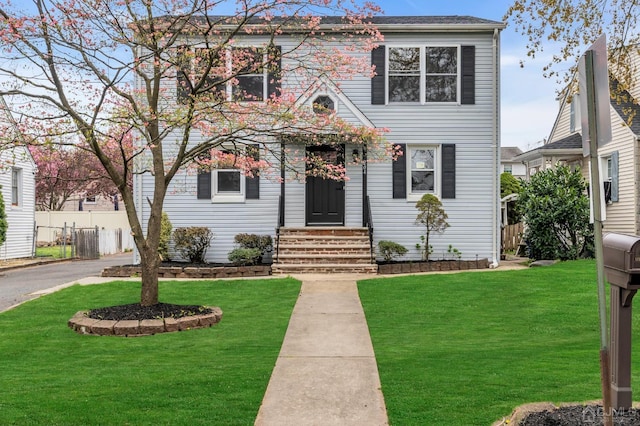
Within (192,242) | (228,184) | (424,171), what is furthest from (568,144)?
(192,242)

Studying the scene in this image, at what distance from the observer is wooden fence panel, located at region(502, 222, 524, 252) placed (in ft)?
65.2

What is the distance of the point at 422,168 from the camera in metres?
15.5

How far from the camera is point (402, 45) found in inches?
603

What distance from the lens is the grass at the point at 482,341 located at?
178 inches

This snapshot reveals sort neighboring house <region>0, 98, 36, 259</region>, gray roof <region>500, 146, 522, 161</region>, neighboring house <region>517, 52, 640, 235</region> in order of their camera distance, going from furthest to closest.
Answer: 1. gray roof <region>500, 146, 522, 161</region>
2. neighboring house <region>0, 98, 36, 259</region>
3. neighboring house <region>517, 52, 640, 235</region>

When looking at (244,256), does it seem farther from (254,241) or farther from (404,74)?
(404,74)

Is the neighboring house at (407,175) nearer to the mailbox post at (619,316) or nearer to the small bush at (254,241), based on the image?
the small bush at (254,241)

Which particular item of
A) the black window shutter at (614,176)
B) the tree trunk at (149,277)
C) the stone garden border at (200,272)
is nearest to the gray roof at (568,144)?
the black window shutter at (614,176)

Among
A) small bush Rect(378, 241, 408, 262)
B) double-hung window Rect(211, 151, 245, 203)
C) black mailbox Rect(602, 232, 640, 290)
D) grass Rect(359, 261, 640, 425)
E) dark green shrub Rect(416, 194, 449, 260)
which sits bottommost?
grass Rect(359, 261, 640, 425)

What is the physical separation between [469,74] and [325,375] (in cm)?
1170

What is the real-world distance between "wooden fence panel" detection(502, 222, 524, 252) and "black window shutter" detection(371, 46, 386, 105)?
7.54 m

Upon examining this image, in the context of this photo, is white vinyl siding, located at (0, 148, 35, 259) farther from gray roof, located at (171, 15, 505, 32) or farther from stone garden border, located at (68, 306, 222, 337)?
stone garden border, located at (68, 306, 222, 337)

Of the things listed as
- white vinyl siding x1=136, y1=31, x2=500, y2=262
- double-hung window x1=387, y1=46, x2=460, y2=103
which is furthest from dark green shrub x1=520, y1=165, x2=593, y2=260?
double-hung window x1=387, y1=46, x2=460, y2=103

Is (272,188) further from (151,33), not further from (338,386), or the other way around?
(338,386)
